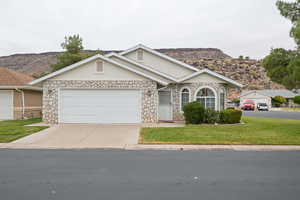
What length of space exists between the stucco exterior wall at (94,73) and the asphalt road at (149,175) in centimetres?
779

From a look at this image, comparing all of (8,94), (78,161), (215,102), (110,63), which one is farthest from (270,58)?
(8,94)

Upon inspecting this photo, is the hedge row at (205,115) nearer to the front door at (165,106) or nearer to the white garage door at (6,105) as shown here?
the front door at (165,106)

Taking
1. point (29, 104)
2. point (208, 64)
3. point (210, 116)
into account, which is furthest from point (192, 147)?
point (208, 64)

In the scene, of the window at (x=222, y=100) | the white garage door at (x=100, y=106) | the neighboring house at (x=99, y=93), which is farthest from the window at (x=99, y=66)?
the window at (x=222, y=100)

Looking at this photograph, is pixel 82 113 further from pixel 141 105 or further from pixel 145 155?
pixel 145 155

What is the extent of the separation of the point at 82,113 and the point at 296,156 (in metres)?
11.6

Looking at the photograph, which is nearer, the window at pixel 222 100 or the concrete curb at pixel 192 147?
the concrete curb at pixel 192 147

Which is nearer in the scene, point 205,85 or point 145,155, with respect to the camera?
point 145,155

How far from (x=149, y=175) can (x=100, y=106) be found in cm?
1014

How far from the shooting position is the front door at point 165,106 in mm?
16984

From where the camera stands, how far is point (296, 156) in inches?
282

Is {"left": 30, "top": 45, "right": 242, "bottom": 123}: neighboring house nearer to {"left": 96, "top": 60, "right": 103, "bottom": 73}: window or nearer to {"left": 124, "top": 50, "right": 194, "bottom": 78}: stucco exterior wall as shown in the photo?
{"left": 96, "top": 60, "right": 103, "bottom": 73}: window

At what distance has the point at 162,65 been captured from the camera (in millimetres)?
19000

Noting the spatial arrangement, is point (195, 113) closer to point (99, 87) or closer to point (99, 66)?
point (99, 87)
